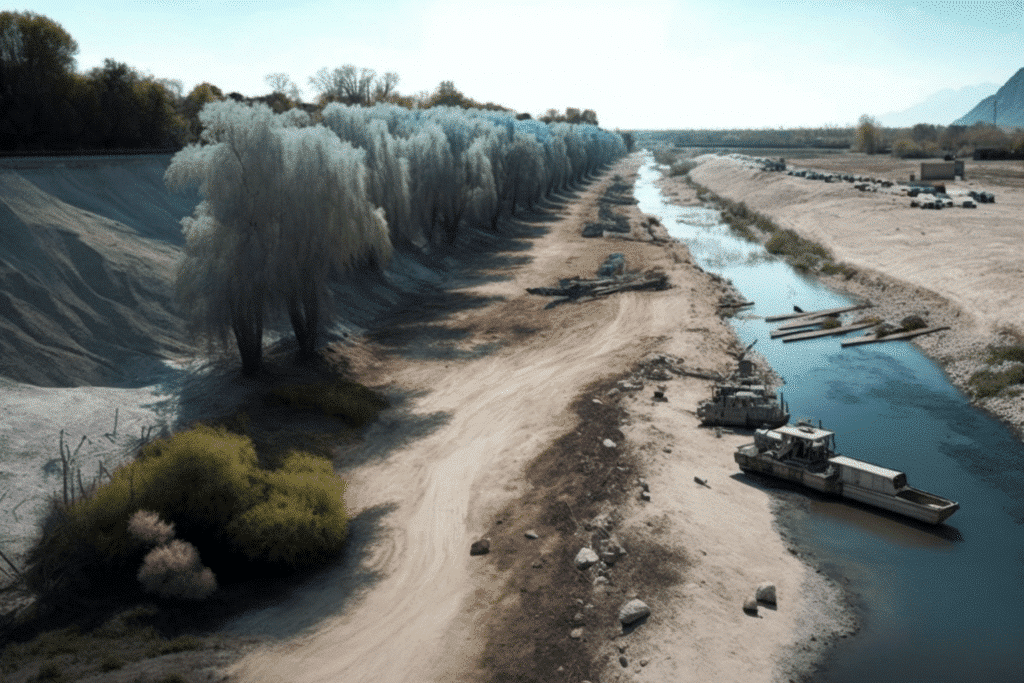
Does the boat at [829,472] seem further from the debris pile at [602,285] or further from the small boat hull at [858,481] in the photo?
the debris pile at [602,285]

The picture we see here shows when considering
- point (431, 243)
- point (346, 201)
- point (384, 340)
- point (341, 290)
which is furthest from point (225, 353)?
point (431, 243)

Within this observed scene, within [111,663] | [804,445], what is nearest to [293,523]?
[111,663]

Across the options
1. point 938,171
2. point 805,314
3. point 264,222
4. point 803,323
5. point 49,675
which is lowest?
point 49,675

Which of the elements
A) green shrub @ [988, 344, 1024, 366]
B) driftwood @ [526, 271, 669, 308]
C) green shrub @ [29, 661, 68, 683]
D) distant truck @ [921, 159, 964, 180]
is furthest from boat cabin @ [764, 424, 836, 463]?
distant truck @ [921, 159, 964, 180]

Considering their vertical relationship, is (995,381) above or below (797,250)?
below

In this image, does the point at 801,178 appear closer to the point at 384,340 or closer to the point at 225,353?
the point at 384,340

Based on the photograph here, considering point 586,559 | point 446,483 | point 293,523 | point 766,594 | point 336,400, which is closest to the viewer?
point 766,594

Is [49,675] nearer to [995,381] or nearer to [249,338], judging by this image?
[249,338]

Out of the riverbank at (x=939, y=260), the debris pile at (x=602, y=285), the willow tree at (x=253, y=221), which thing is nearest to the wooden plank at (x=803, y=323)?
the riverbank at (x=939, y=260)
